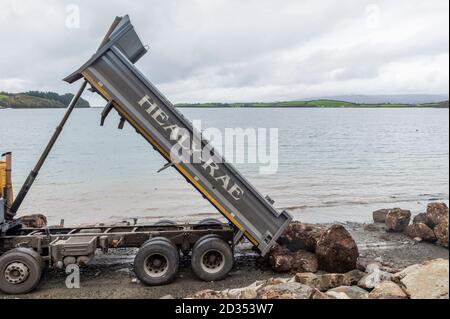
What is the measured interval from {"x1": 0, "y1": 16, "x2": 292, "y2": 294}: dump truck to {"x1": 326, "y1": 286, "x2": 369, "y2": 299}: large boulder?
2.08 meters

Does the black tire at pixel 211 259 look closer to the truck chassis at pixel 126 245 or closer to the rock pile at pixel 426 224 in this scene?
the truck chassis at pixel 126 245

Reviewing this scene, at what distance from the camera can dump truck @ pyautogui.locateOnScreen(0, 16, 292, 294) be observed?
29.1ft

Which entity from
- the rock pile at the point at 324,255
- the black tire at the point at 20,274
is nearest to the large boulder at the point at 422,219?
the rock pile at the point at 324,255

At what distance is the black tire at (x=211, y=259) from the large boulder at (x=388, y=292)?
3235 millimetres

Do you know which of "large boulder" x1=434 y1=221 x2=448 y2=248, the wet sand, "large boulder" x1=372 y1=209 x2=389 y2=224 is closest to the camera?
the wet sand

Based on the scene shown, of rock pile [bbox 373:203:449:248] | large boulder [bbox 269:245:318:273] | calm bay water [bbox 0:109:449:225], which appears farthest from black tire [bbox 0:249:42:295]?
rock pile [bbox 373:203:449:248]

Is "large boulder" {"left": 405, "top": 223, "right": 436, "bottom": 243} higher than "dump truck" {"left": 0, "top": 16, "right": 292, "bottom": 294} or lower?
lower

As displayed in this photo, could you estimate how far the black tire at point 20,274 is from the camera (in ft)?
28.1

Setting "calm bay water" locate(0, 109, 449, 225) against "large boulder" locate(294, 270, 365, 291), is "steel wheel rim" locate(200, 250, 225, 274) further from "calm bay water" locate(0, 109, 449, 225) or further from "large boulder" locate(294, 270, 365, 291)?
"calm bay water" locate(0, 109, 449, 225)

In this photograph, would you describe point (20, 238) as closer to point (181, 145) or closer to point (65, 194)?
point (181, 145)

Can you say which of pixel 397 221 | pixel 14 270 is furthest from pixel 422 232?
pixel 14 270

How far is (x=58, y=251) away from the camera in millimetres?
8969

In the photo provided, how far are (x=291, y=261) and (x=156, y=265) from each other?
3.05 m
